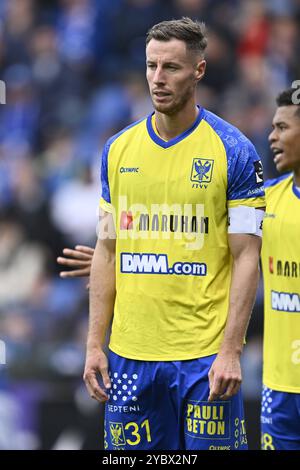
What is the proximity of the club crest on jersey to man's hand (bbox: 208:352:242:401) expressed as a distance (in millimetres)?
855

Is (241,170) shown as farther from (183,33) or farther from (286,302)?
(286,302)

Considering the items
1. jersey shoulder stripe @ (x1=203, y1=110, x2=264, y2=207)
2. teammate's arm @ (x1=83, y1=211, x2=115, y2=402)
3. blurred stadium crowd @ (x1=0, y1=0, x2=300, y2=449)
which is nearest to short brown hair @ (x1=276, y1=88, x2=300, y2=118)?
jersey shoulder stripe @ (x1=203, y1=110, x2=264, y2=207)

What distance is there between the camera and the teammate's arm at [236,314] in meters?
5.16

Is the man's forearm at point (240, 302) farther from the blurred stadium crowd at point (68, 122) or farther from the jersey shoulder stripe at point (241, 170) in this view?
the blurred stadium crowd at point (68, 122)

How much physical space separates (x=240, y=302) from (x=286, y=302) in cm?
115

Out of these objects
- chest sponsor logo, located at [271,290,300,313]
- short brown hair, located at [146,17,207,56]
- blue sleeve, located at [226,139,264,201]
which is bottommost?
chest sponsor logo, located at [271,290,300,313]

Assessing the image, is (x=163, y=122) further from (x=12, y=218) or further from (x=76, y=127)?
(x=76, y=127)

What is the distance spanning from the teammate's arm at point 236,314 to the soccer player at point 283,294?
1074 mm

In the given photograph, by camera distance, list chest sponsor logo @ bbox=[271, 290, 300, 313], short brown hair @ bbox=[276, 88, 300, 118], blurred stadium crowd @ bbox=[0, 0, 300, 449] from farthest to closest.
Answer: blurred stadium crowd @ bbox=[0, 0, 300, 449] → short brown hair @ bbox=[276, 88, 300, 118] → chest sponsor logo @ bbox=[271, 290, 300, 313]

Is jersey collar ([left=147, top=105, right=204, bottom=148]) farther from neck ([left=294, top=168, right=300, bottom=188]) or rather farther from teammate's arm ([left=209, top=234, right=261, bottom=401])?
neck ([left=294, top=168, right=300, bottom=188])

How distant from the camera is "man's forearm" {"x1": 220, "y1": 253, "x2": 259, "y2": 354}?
520 cm

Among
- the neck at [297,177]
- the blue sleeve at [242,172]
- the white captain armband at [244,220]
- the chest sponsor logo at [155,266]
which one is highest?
the neck at [297,177]

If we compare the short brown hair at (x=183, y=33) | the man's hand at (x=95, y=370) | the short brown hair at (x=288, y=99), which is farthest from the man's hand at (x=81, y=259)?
the short brown hair at (x=288, y=99)

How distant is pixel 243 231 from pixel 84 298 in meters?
4.36
